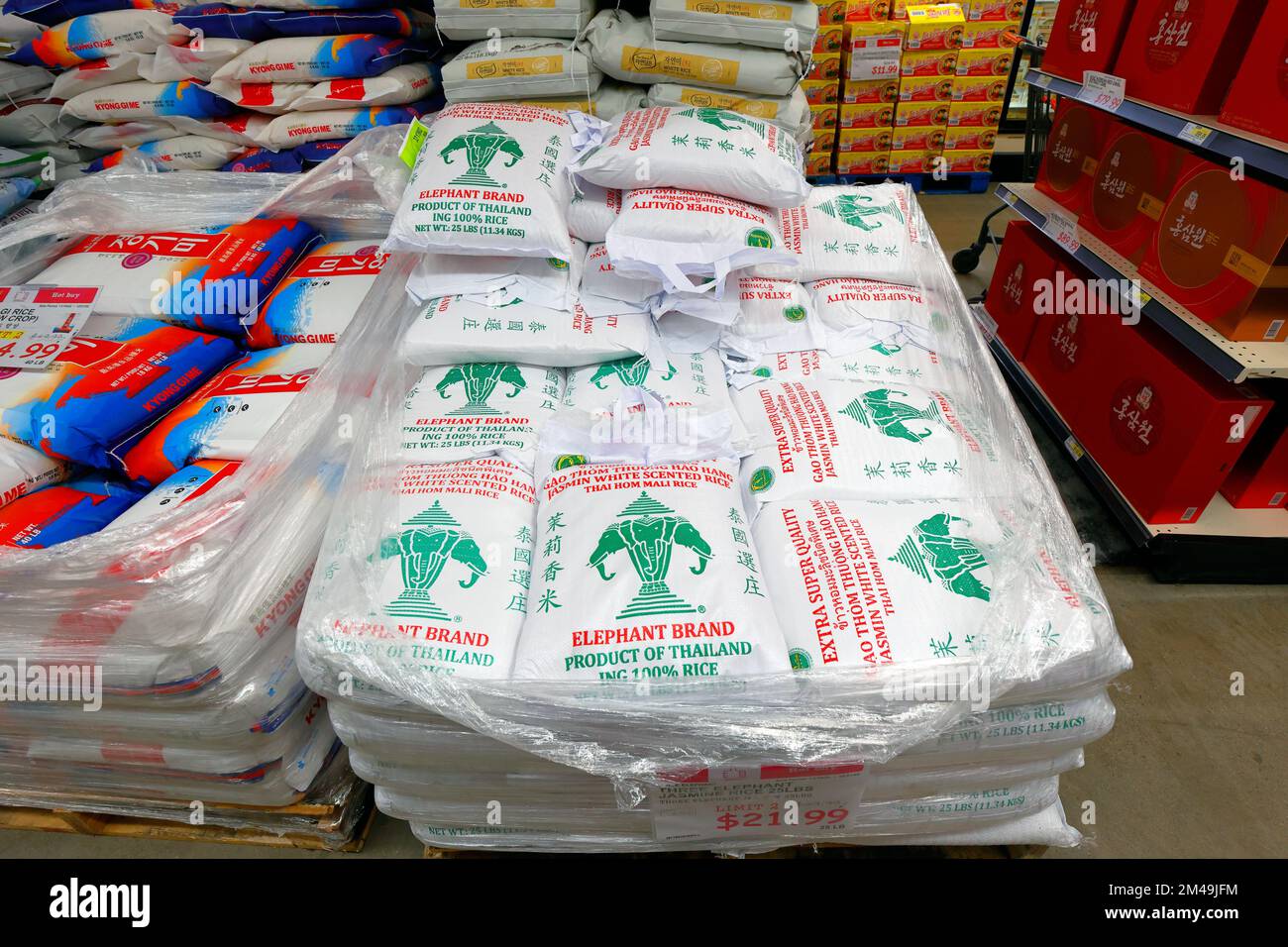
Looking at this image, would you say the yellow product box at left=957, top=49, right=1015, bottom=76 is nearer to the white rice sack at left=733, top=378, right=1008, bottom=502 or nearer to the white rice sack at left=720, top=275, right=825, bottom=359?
the white rice sack at left=720, top=275, right=825, bottom=359

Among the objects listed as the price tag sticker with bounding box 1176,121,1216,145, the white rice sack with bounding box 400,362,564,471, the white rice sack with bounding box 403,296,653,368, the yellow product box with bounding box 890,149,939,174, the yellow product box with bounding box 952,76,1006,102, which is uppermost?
the price tag sticker with bounding box 1176,121,1216,145

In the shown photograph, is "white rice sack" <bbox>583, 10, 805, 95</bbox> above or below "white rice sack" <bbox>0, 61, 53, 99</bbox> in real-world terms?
above

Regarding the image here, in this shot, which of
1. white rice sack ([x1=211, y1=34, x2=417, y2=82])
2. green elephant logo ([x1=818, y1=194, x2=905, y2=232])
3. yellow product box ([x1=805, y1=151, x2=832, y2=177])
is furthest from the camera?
yellow product box ([x1=805, y1=151, x2=832, y2=177])

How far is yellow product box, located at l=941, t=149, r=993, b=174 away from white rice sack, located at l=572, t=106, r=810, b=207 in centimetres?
373

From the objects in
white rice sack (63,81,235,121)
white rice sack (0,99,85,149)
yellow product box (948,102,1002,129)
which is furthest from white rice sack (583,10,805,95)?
yellow product box (948,102,1002,129)

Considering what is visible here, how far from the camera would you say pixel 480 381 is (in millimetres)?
1580

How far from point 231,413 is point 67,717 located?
68cm

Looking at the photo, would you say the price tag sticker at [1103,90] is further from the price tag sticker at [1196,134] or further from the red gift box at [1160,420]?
the red gift box at [1160,420]

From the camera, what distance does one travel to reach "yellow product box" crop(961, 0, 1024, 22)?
4.23 metres

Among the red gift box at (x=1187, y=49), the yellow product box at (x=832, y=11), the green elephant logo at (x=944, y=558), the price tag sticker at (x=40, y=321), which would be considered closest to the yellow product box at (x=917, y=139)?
the yellow product box at (x=832, y=11)

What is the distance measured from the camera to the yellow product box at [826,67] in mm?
4504

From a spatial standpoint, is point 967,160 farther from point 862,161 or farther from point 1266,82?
point 1266,82

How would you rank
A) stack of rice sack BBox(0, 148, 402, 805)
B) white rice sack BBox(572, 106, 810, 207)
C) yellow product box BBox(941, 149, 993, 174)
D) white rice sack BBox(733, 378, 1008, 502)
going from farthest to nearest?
yellow product box BBox(941, 149, 993, 174)
white rice sack BBox(572, 106, 810, 207)
white rice sack BBox(733, 378, 1008, 502)
stack of rice sack BBox(0, 148, 402, 805)
